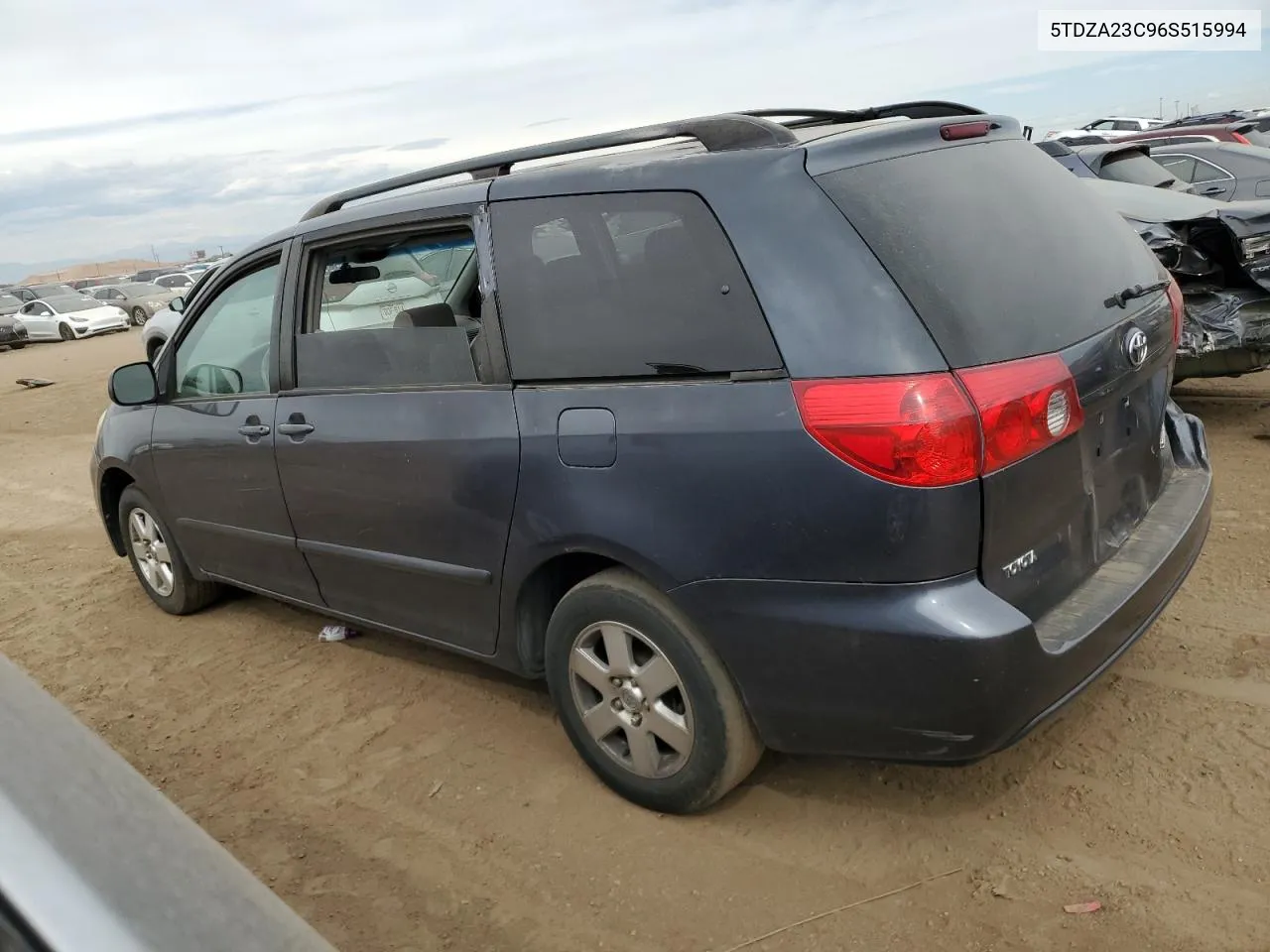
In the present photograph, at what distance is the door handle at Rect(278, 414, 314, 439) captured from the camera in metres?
3.70

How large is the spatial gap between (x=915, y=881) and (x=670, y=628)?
35.5 inches

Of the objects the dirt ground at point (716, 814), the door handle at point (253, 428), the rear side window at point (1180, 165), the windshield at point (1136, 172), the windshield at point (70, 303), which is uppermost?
the door handle at point (253, 428)

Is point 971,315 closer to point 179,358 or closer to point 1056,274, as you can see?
point 1056,274

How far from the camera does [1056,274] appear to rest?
2.68 metres

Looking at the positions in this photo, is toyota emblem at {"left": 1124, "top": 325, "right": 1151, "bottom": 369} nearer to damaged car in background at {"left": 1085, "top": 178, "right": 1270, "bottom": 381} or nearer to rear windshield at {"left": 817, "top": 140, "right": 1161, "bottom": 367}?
rear windshield at {"left": 817, "top": 140, "right": 1161, "bottom": 367}

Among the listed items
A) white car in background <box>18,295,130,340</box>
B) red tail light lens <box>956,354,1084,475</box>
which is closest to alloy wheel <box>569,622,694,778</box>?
red tail light lens <box>956,354,1084,475</box>

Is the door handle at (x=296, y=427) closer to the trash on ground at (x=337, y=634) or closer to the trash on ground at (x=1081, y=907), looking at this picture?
the trash on ground at (x=337, y=634)

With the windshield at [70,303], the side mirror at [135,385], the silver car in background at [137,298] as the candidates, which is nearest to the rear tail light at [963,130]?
the side mirror at [135,385]

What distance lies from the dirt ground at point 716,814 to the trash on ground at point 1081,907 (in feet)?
0.07

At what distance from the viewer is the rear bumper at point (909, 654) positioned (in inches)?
92.1

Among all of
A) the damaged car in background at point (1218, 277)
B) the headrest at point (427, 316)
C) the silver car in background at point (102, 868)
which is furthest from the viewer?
the damaged car in background at point (1218, 277)

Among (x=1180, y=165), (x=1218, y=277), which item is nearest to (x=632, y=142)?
(x=1218, y=277)

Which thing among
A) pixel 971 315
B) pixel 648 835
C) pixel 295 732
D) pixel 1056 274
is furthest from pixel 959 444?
pixel 295 732

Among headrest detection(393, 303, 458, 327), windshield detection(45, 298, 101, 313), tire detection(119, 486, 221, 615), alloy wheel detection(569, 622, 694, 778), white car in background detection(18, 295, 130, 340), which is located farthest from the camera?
windshield detection(45, 298, 101, 313)
